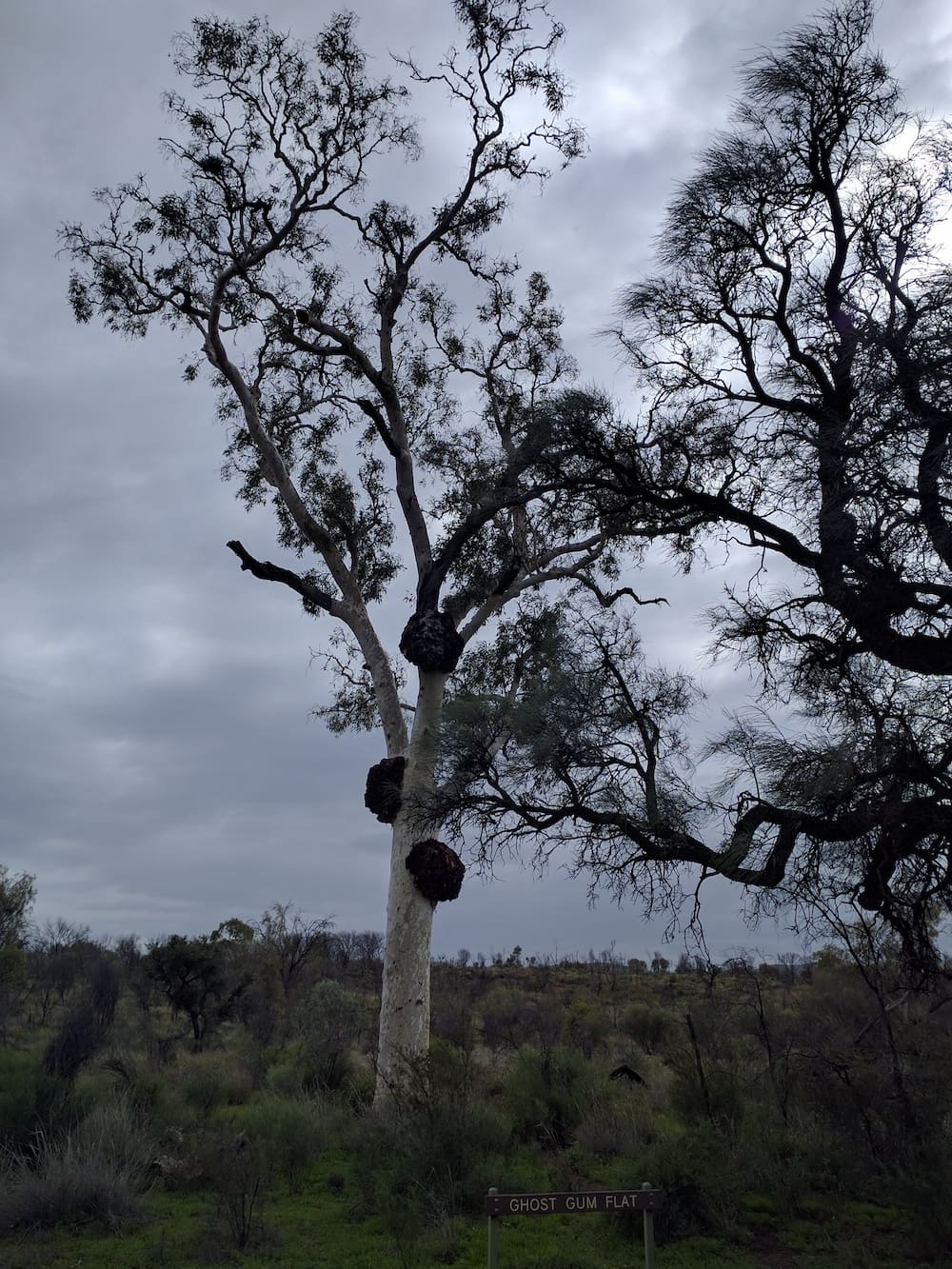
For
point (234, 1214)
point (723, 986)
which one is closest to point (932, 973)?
point (234, 1214)

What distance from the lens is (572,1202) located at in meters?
4.96

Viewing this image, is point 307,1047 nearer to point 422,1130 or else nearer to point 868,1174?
point 422,1130

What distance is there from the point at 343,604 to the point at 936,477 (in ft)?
30.0

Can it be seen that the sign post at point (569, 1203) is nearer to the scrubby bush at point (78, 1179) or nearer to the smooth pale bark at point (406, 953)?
the scrubby bush at point (78, 1179)

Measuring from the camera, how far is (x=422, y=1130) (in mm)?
8711

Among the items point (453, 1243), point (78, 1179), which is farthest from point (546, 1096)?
point (78, 1179)

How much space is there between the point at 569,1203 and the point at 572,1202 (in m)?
0.02

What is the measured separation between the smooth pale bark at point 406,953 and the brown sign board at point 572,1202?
5318mm

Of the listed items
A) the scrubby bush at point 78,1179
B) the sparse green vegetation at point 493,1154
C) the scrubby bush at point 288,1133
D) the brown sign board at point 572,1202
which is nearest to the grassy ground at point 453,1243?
the sparse green vegetation at point 493,1154

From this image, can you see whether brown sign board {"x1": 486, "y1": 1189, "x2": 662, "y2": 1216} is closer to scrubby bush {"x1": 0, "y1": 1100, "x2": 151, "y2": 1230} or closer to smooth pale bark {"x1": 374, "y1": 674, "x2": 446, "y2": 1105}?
scrubby bush {"x1": 0, "y1": 1100, "x2": 151, "y2": 1230}

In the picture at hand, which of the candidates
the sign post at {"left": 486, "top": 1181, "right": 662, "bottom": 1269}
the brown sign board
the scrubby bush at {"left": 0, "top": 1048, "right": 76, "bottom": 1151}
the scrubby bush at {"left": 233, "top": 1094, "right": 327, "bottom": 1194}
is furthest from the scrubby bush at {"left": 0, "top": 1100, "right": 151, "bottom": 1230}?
the brown sign board

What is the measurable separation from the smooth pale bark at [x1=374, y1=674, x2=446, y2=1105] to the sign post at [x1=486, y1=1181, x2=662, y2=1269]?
5256 millimetres

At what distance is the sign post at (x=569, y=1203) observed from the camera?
4965 mm

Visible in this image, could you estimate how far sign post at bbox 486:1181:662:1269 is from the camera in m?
4.96
